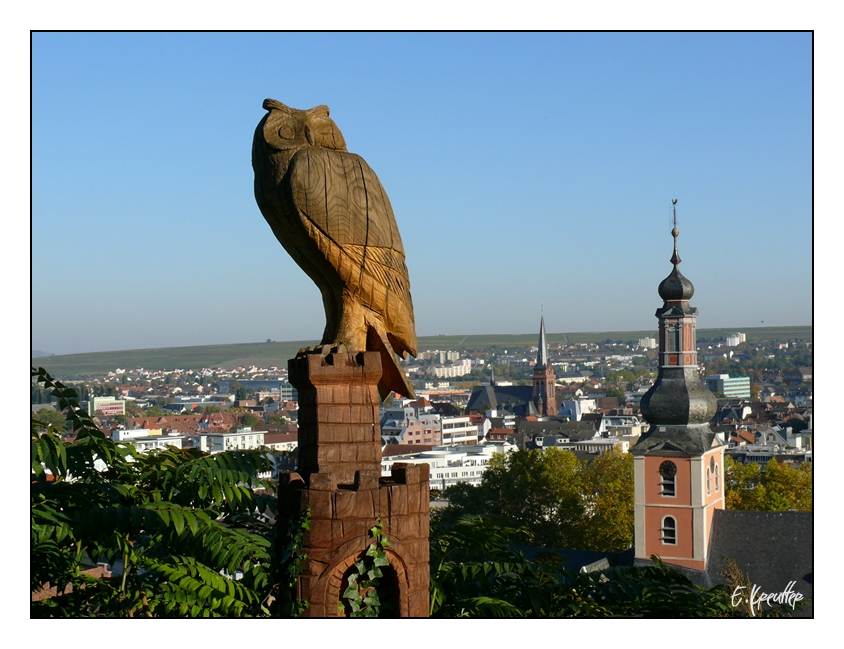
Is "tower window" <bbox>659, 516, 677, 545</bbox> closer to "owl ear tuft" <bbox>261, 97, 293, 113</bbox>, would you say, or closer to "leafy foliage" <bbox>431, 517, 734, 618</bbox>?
"leafy foliage" <bbox>431, 517, 734, 618</bbox>

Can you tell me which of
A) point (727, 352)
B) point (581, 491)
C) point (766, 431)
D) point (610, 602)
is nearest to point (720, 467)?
point (581, 491)

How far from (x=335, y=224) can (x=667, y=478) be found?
41.5 meters

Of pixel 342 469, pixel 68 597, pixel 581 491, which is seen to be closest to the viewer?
pixel 342 469

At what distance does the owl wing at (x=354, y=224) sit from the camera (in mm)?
6062

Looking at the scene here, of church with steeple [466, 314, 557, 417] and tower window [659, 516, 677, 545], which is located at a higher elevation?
tower window [659, 516, 677, 545]

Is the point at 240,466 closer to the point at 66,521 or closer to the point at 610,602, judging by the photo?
the point at 66,521

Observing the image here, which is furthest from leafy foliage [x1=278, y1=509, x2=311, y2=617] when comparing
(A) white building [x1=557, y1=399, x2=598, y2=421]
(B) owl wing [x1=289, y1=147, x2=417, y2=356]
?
(A) white building [x1=557, y1=399, x2=598, y2=421]

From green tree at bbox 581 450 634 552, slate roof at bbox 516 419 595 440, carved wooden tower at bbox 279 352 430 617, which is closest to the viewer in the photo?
carved wooden tower at bbox 279 352 430 617

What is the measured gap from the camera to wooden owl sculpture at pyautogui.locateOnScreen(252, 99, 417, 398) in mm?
6086

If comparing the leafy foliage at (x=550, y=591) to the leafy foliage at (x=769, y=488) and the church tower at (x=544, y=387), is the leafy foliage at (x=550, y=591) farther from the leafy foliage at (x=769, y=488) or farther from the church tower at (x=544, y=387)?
the church tower at (x=544, y=387)

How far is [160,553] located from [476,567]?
1.95m

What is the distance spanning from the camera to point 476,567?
7.14 m

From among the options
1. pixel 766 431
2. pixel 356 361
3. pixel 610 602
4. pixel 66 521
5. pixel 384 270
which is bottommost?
pixel 766 431

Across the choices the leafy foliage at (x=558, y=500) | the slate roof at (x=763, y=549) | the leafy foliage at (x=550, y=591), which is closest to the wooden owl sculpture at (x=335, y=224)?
the leafy foliage at (x=550, y=591)
